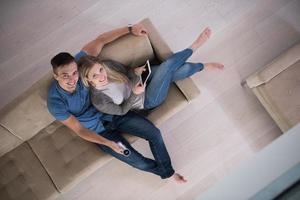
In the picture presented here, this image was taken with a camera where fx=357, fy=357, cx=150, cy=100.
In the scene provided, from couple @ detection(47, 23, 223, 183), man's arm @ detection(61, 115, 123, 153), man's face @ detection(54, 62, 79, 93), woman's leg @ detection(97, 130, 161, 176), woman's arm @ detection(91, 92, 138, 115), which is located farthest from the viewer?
woman's leg @ detection(97, 130, 161, 176)

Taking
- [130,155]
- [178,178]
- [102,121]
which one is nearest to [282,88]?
[178,178]

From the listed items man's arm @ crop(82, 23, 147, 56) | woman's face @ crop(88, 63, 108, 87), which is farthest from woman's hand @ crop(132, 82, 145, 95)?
man's arm @ crop(82, 23, 147, 56)

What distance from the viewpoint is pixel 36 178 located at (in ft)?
8.82

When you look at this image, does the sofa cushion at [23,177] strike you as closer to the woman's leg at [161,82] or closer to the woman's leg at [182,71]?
the woman's leg at [161,82]

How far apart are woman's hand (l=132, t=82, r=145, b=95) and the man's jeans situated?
24cm

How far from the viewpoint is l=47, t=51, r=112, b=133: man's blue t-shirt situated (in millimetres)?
2393

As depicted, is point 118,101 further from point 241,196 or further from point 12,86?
point 12,86

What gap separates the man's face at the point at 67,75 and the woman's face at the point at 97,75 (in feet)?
0.31

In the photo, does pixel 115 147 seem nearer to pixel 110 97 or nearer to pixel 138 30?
pixel 110 97

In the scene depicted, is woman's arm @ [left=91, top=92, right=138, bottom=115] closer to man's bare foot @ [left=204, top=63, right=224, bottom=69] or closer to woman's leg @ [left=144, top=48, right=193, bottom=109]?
woman's leg @ [left=144, top=48, right=193, bottom=109]

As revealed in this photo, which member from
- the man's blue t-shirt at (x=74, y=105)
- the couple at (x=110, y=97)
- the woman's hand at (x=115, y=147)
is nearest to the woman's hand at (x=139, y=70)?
the couple at (x=110, y=97)

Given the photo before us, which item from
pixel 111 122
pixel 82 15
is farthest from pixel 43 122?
pixel 82 15

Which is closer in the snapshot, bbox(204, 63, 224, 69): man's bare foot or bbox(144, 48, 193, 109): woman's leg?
bbox(144, 48, 193, 109): woman's leg

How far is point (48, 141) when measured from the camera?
279 cm
